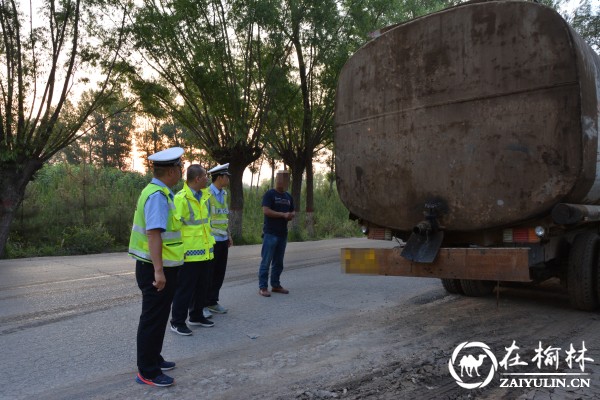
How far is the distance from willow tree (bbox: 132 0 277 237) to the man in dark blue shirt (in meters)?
8.85

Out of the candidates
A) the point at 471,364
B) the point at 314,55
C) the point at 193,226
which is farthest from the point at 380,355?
the point at 314,55

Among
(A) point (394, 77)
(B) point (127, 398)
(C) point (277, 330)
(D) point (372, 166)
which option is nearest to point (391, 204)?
(D) point (372, 166)

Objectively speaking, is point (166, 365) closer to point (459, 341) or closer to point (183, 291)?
point (183, 291)

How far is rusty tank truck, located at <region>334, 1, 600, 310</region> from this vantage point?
4410 mm

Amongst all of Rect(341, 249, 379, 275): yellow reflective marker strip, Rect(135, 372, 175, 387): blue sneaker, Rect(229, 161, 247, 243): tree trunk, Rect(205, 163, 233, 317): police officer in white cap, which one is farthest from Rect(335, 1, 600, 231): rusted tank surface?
Rect(229, 161, 247, 243): tree trunk

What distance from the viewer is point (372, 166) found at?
568 cm

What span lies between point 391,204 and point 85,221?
12486 mm

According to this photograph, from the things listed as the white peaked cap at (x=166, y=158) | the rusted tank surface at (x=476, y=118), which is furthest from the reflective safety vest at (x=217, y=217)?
the white peaked cap at (x=166, y=158)

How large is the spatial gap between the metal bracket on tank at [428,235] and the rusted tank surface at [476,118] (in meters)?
0.09

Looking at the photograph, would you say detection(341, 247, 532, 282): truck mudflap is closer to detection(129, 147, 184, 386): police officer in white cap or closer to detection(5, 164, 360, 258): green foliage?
detection(129, 147, 184, 386): police officer in white cap

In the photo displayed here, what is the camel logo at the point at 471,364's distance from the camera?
3594mm

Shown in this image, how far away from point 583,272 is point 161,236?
Answer: 4.66 meters

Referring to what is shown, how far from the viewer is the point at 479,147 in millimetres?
4789

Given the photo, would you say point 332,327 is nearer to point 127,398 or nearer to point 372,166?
point 372,166
